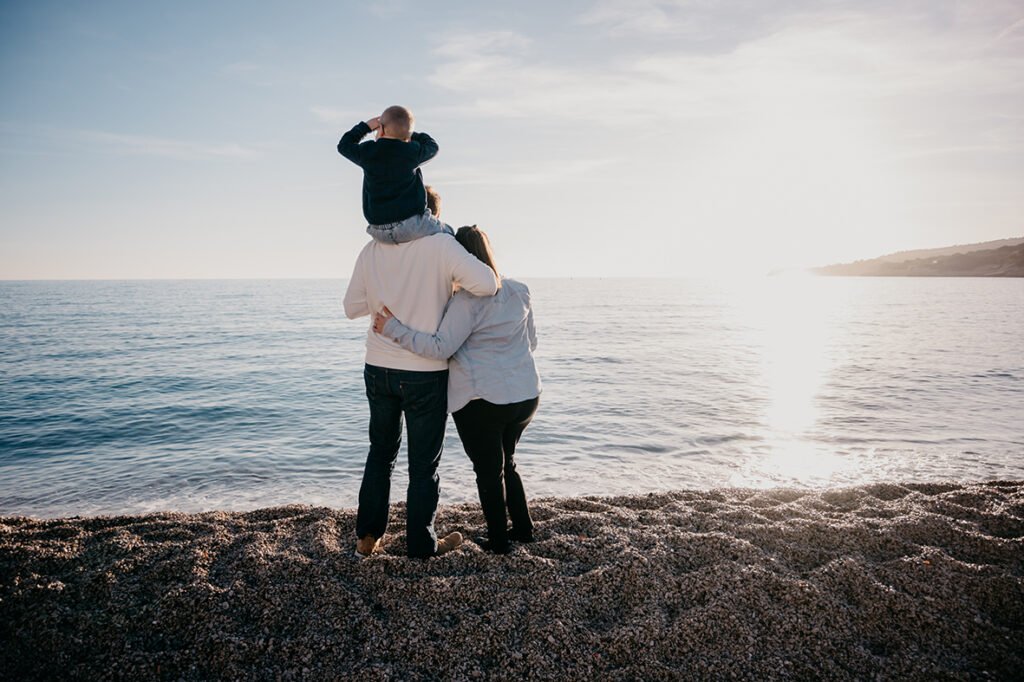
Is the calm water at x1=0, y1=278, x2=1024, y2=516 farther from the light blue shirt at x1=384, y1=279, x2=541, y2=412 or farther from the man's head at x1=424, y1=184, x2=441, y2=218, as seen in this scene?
the man's head at x1=424, y1=184, x2=441, y2=218

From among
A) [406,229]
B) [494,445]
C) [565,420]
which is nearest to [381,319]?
[406,229]

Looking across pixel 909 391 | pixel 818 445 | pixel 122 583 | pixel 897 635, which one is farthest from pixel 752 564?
pixel 909 391

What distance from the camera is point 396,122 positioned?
3488 millimetres

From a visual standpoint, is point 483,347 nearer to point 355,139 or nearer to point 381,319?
point 381,319

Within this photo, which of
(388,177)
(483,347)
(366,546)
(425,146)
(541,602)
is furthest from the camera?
(366,546)

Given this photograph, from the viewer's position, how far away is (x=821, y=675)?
9.17 feet

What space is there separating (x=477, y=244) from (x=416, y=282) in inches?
18.2

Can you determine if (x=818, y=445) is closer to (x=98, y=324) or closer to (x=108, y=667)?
(x=108, y=667)

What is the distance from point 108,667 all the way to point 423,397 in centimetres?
207

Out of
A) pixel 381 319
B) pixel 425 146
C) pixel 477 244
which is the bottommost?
pixel 381 319

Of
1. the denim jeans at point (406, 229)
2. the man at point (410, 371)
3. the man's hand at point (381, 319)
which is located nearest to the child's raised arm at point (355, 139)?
the denim jeans at point (406, 229)

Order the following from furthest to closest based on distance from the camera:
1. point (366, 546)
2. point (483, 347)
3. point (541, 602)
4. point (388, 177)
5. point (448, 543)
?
1. point (448, 543)
2. point (366, 546)
3. point (483, 347)
4. point (388, 177)
5. point (541, 602)

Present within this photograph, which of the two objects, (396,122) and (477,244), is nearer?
(396,122)

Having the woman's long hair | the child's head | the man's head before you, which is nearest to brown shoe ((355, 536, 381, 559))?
the woman's long hair
